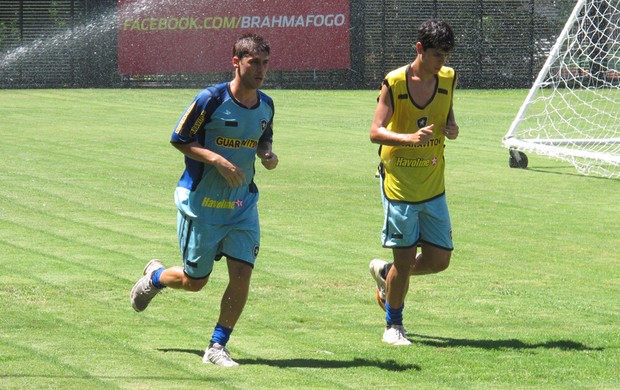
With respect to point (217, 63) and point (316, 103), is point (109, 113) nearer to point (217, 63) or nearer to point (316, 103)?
point (316, 103)

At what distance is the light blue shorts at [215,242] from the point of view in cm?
786

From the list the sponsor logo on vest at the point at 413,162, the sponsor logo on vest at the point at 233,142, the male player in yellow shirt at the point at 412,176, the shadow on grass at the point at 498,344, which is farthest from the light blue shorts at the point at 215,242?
the shadow on grass at the point at 498,344

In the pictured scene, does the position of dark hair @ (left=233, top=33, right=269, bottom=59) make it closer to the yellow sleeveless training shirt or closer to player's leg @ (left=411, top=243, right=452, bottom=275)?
the yellow sleeveless training shirt

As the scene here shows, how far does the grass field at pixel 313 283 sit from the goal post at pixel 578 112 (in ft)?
1.31

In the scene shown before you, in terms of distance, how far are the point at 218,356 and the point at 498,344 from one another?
193 cm

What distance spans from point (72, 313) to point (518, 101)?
25.9 metres

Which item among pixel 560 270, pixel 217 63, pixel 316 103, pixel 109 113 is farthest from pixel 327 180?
pixel 217 63

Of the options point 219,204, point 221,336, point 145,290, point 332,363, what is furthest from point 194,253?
point 332,363

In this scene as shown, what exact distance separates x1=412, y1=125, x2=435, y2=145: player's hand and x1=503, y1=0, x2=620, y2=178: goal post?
992 cm

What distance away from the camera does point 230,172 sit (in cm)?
754

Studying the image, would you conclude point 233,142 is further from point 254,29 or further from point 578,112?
point 254,29

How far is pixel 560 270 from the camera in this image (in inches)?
446

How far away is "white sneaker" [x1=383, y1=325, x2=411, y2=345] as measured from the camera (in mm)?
8430

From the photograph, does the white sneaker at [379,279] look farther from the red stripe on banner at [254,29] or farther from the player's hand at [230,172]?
the red stripe on banner at [254,29]
